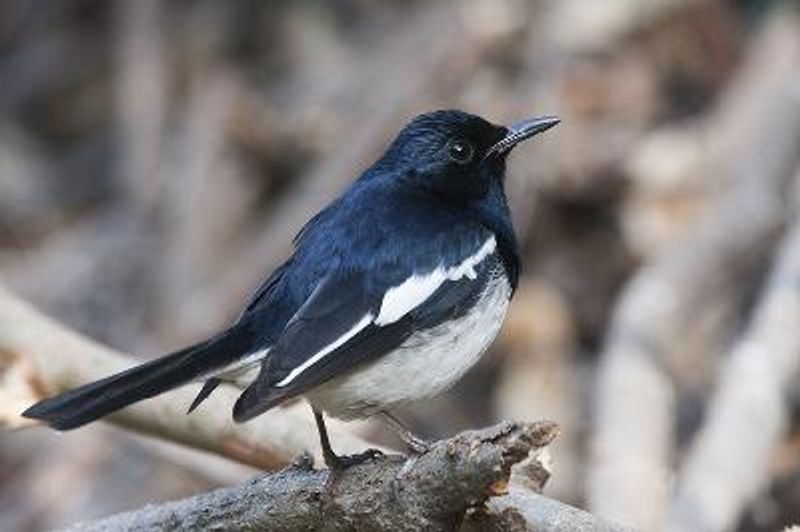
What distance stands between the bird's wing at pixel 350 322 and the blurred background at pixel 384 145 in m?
1.86

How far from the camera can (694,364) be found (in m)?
7.01

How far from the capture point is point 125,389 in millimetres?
3729

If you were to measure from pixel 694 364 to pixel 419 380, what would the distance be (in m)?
3.34

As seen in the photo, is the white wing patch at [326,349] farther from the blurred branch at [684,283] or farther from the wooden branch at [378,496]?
the blurred branch at [684,283]

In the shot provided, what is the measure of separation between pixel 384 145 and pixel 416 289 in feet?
12.6

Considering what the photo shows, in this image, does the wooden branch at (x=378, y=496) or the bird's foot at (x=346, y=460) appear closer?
the wooden branch at (x=378, y=496)

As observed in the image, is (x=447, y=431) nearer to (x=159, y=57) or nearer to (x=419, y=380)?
(x=159, y=57)

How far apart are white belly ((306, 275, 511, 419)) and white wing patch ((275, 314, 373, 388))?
72mm

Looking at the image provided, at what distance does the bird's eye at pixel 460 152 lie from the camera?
4.35 metres

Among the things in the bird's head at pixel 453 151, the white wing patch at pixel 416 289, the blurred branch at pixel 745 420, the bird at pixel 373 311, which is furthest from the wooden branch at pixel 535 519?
the blurred branch at pixel 745 420

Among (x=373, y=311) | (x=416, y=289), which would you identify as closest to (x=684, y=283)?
(x=416, y=289)

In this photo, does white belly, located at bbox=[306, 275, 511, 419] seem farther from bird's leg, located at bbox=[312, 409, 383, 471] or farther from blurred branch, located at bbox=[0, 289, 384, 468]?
blurred branch, located at bbox=[0, 289, 384, 468]

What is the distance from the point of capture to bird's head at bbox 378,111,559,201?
433 cm

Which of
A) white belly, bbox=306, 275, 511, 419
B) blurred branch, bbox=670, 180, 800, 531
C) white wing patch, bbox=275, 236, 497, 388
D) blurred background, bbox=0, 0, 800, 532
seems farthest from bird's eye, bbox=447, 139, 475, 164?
blurred background, bbox=0, 0, 800, 532
